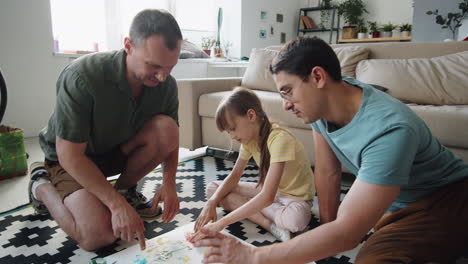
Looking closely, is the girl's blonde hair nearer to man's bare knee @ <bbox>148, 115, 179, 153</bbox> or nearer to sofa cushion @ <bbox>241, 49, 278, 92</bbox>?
man's bare knee @ <bbox>148, 115, 179, 153</bbox>

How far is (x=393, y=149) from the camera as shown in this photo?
2.36ft

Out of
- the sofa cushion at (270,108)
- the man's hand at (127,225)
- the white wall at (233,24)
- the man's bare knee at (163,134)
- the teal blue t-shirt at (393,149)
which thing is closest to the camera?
the teal blue t-shirt at (393,149)

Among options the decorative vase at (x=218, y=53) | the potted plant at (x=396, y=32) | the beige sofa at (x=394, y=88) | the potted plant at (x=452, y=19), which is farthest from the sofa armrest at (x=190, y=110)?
the potted plant at (x=396, y=32)

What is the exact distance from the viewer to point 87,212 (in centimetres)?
118

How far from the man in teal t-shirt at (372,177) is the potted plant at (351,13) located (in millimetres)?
4891

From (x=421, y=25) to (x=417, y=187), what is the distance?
4561 millimetres

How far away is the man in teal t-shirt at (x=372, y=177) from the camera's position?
73cm

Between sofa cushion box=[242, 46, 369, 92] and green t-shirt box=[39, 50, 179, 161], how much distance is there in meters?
1.35

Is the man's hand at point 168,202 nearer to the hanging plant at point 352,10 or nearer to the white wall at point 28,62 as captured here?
the white wall at point 28,62

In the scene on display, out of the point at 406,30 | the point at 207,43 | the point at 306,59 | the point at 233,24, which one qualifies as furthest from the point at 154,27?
the point at 406,30

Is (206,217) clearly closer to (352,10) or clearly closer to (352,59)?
(352,59)

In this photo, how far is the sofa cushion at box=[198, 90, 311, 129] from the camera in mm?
2064

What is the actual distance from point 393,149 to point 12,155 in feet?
6.61

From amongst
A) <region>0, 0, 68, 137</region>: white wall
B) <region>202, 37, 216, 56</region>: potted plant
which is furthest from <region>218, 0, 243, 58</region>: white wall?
<region>0, 0, 68, 137</region>: white wall
